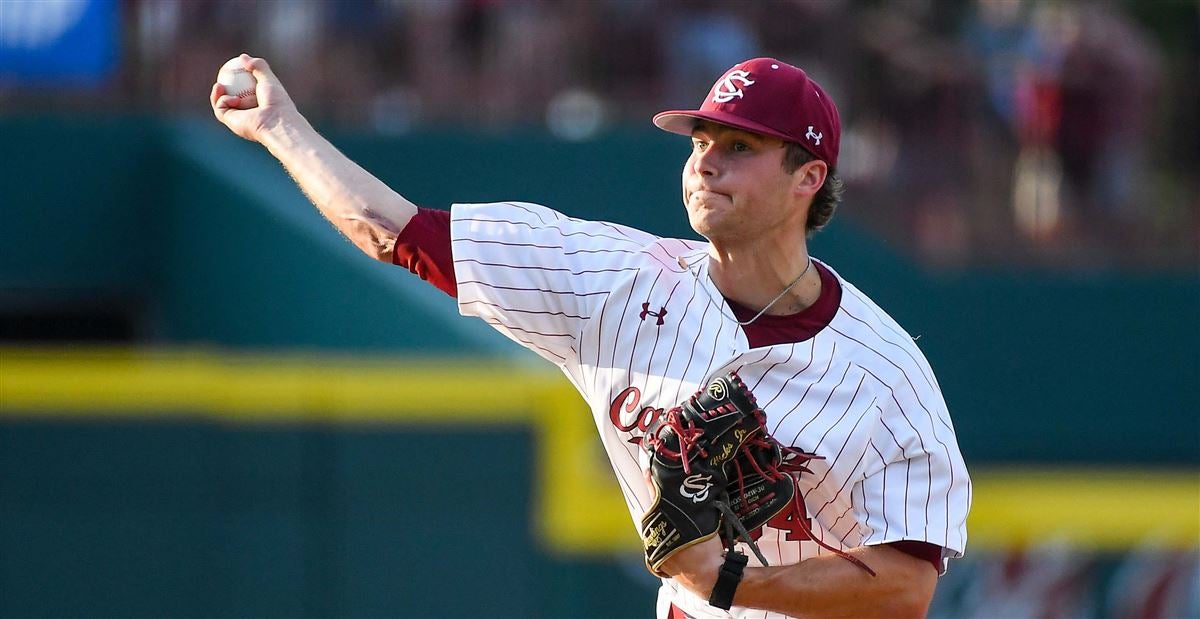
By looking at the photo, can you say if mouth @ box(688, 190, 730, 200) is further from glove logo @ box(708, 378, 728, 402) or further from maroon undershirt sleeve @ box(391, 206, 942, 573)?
maroon undershirt sleeve @ box(391, 206, 942, 573)

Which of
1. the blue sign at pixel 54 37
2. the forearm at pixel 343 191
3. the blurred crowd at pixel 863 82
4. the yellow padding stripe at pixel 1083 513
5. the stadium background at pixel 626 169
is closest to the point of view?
the forearm at pixel 343 191

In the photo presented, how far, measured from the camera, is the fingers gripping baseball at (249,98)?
12.0 ft

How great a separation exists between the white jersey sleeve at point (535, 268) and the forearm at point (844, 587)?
0.65 m

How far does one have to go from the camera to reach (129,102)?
10117mm

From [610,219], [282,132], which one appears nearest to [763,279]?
[282,132]

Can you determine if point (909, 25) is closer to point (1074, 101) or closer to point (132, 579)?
point (1074, 101)

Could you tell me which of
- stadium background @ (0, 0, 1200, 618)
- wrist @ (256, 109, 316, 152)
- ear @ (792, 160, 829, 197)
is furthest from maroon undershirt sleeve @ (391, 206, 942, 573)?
stadium background @ (0, 0, 1200, 618)

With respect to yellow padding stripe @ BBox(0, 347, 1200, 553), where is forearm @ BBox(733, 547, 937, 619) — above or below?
above

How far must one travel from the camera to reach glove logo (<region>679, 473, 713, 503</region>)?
343 cm

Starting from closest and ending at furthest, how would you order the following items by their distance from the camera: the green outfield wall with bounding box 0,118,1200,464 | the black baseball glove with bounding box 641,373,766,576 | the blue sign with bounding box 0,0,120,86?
the black baseball glove with bounding box 641,373,766,576 → the blue sign with bounding box 0,0,120,86 → the green outfield wall with bounding box 0,118,1200,464

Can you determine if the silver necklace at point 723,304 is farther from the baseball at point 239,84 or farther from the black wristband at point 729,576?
the baseball at point 239,84

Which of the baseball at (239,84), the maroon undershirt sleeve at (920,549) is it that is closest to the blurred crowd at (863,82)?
the baseball at (239,84)

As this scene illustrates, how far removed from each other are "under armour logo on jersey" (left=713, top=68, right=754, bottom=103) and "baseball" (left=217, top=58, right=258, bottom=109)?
0.97 m

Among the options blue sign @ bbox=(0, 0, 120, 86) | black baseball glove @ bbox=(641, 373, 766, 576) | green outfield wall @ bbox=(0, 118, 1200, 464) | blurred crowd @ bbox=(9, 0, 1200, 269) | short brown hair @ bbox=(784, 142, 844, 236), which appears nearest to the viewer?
black baseball glove @ bbox=(641, 373, 766, 576)
